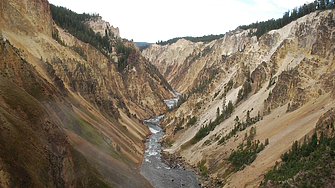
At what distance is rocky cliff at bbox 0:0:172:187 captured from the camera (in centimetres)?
1877

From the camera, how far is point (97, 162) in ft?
99.5

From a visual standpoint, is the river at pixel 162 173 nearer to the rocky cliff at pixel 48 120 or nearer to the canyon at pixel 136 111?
the canyon at pixel 136 111

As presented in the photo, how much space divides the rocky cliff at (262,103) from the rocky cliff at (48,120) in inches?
422

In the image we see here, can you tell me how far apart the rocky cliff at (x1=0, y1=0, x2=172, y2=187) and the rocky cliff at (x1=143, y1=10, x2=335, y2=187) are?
10708mm

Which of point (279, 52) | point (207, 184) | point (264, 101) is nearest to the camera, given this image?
point (207, 184)

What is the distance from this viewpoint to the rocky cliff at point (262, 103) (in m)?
35.5

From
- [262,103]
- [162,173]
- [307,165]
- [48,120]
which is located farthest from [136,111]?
[307,165]

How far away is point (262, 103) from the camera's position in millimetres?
51938

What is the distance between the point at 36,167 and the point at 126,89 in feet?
268

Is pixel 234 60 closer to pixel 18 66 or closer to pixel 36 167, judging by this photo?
pixel 18 66

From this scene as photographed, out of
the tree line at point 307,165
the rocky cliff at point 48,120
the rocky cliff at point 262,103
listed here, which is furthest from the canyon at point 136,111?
the tree line at point 307,165

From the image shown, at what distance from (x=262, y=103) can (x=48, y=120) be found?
38455mm

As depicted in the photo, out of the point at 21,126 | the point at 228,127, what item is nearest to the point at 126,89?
the point at 228,127

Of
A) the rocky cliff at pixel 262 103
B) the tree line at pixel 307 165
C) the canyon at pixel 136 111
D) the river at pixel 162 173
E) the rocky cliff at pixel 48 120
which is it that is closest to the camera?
the rocky cliff at pixel 48 120
